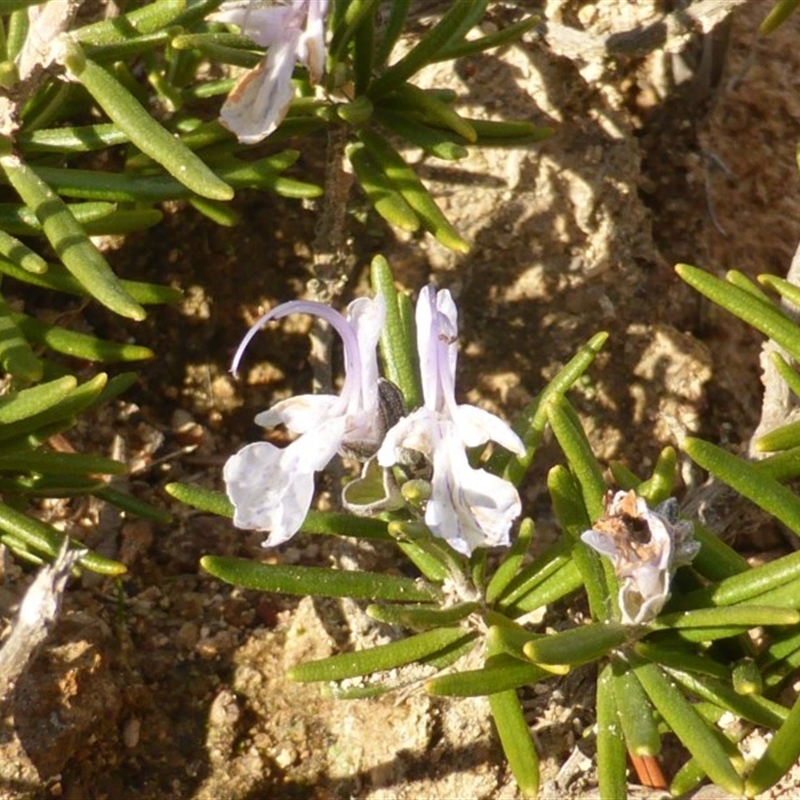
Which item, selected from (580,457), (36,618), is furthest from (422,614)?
(36,618)

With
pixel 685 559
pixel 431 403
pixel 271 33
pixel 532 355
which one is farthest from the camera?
pixel 532 355

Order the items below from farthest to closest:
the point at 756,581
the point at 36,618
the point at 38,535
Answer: the point at 38,535 < the point at 756,581 < the point at 36,618

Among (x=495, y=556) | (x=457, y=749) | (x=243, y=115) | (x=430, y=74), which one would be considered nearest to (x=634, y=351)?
(x=495, y=556)

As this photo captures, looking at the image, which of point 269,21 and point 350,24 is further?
point 350,24

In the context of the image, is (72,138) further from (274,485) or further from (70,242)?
(274,485)

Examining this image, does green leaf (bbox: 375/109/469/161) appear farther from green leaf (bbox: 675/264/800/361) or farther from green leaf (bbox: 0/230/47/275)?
green leaf (bbox: 0/230/47/275)

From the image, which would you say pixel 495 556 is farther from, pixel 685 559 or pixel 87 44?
pixel 87 44
